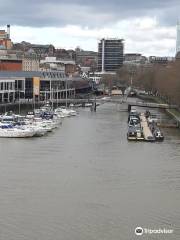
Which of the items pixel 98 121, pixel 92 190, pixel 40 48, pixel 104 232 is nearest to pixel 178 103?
pixel 98 121

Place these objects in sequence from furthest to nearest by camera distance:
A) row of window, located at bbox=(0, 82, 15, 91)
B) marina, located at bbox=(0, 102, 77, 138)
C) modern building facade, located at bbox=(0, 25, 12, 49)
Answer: modern building facade, located at bbox=(0, 25, 12, 49) < row of window, located at bbox=(0, 82, 15, 91) < marina, located at bbox=(0, 102, 77, 138)

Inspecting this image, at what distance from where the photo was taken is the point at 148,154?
2022 centimetres

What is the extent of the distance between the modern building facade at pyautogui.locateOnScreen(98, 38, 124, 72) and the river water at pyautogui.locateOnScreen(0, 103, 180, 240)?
96559 millimetres

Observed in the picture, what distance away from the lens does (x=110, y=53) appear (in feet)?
395

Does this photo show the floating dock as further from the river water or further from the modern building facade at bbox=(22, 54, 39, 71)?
the modern building facade at bbox=(22, 54, 39, 71)

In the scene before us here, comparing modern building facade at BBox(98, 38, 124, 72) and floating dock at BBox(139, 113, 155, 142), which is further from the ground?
modern building facade at BBox(98, 38, 124, 72)

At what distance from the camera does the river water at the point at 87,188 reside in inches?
440

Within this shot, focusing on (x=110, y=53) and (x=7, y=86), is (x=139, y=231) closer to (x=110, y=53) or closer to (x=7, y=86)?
(x=7, y=86)

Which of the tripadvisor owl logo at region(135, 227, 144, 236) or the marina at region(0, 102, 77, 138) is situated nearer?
the tripadvisor owl logo at region(135, 227, 144, 236)

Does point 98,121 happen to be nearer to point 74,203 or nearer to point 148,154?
point 148,154

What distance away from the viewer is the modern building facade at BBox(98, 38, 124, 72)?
393 ft

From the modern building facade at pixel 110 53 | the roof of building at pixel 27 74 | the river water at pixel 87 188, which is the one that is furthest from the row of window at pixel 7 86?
the modern building facade at pixel 110 53

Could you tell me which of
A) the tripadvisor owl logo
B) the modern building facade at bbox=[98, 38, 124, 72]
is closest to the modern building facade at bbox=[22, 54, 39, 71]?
the modern building facade at bbox=[98, 38, 124, 72]

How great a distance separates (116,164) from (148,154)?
2645 millimetres
